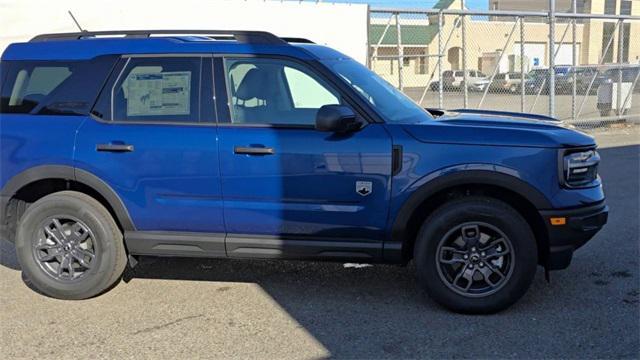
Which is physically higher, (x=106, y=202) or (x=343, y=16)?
(x=343, y=16)

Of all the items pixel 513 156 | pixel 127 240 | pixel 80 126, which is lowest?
pixel 127 240

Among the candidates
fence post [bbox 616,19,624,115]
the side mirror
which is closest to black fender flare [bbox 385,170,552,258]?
the side mirror

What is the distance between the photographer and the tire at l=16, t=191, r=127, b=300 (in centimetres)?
452

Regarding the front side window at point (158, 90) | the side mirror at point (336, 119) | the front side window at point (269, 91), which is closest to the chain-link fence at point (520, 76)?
the front side window at point (269, 91)

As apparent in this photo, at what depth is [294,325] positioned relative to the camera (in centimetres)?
410

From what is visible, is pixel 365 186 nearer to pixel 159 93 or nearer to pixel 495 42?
pixel 159 93

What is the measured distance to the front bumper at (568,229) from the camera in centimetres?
401

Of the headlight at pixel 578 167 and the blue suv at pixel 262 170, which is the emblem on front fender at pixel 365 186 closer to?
the blue suv at pixel 262 170

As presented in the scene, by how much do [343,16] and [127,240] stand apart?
319 inches

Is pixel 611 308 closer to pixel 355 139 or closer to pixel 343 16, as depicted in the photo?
pixel 355 139

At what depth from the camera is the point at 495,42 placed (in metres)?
24.3

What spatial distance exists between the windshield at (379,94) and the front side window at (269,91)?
0.19 m

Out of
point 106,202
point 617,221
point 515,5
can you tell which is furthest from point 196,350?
point 515,5

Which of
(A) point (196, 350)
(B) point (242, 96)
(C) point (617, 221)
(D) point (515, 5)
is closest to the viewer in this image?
(A) point (196, 350)
